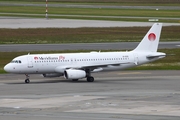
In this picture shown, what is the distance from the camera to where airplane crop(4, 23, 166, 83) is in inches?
→ 2101

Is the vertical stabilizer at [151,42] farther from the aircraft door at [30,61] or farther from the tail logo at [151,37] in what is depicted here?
the aircraft door at [30,61]

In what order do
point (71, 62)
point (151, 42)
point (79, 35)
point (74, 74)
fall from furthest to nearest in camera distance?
point (79, 35), point (151, 42), point (71, 62), point (74, 74)

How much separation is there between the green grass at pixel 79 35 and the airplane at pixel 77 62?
33.3 meters

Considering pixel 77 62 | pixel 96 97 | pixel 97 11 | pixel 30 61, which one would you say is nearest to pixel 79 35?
pixel 77 62

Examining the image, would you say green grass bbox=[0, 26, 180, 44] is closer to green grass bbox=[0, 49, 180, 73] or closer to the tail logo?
green grass bbox=[0, 49, 180, 73]

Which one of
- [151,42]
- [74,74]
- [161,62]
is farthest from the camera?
[161,62]

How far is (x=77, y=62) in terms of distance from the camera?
55.0 meters

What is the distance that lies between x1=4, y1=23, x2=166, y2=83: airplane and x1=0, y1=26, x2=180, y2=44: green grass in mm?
33294

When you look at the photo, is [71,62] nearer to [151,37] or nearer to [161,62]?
[151,37]

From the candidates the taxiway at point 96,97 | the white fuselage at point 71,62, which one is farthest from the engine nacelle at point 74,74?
the white fuselage at point 71,62

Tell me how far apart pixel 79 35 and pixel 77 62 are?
135 feet

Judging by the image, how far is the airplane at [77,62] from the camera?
2101 inches

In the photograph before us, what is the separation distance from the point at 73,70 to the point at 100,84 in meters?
3.26

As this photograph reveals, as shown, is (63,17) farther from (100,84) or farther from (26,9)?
(100,84)
